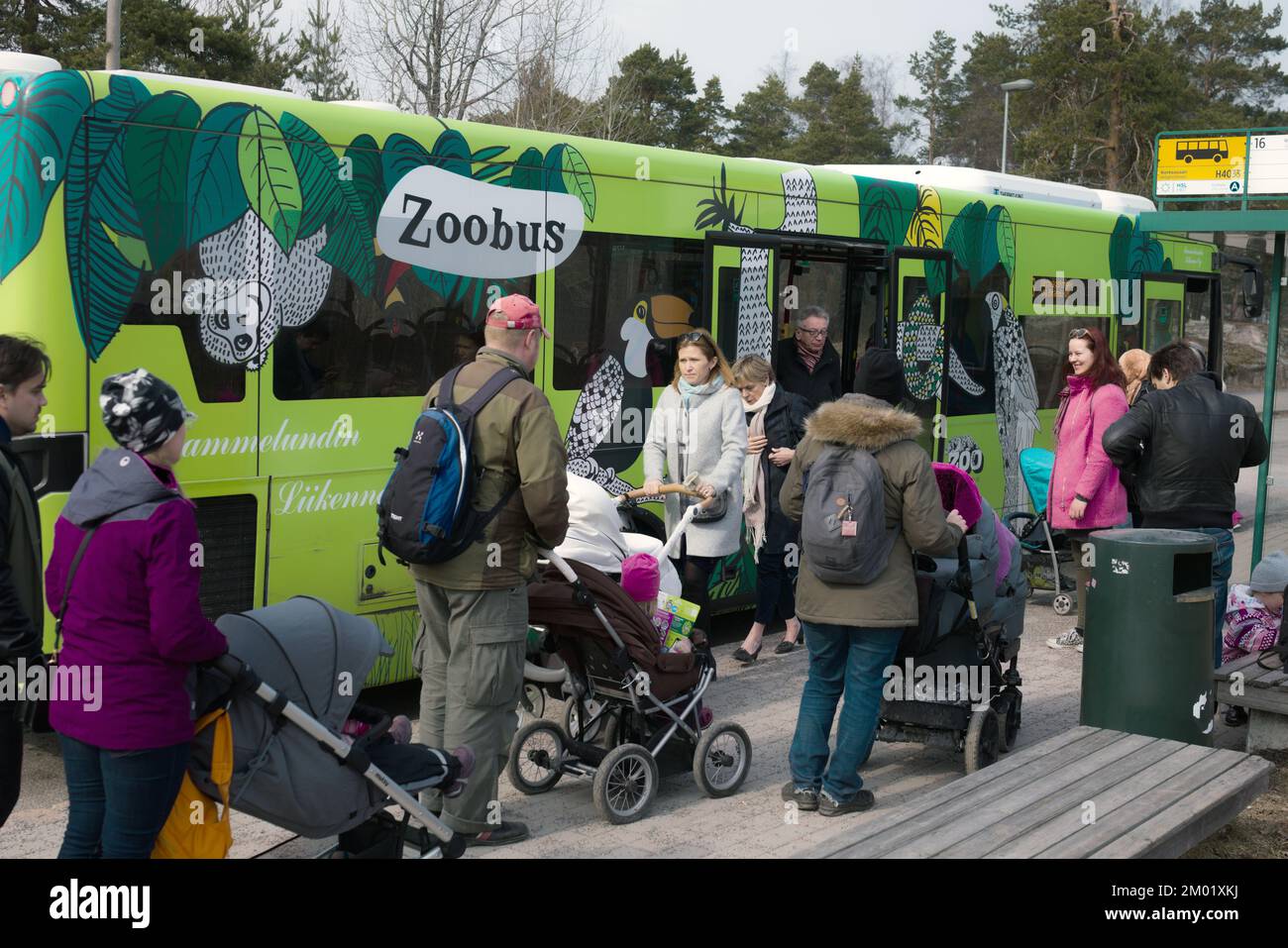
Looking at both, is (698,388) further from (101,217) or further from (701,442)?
(101,217)

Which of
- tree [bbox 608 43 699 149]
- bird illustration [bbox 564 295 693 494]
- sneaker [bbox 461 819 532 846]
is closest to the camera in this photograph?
sneaker [bbox 461 819 532 846]

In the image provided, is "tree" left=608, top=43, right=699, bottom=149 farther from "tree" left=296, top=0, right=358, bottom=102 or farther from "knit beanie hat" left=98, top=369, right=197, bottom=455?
"knit beanie hat" left=98, top=369, right=197, bottom=455

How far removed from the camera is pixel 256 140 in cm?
621

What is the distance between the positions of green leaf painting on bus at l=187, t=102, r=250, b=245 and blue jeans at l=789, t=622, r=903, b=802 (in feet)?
9.74

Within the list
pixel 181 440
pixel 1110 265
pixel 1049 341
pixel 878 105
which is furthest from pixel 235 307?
pixel 878 105

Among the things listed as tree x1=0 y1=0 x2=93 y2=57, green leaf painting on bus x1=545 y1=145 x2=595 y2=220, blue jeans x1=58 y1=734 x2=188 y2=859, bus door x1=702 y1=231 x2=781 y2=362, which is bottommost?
blue jeans x1=58 y1=734 x2=188 y2=859

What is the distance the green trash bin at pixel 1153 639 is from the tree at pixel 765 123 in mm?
46184

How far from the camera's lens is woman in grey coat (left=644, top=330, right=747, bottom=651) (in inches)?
293

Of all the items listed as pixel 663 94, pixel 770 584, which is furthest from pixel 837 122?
pixel 770 584

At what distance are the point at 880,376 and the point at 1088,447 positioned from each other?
3.48m

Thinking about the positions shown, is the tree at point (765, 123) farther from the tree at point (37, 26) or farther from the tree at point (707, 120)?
the tree at point (37, 26)

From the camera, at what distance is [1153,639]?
239 inches

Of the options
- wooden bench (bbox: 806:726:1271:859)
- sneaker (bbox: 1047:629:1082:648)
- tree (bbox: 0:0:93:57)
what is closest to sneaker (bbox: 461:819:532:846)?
wooden bench (bbox: 806:726:1271:859)

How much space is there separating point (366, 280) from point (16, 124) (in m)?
1.65
